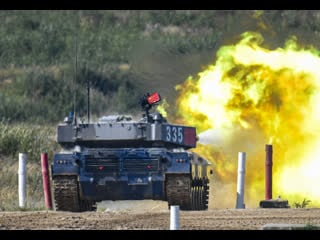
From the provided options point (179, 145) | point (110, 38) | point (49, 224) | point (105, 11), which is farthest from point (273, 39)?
point (105, 11)

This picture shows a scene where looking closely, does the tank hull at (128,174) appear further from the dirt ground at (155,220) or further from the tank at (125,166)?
the dirt ground at (155,220)

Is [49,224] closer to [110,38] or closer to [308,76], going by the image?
[308,76]

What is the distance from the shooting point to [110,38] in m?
63.3

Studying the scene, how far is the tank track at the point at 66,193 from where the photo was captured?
1163 inches

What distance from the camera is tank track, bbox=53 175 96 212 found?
29.5m

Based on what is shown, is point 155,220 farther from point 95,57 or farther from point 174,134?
point 95,57

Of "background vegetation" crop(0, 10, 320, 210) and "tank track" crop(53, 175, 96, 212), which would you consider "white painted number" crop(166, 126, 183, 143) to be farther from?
"background vegetation" crop(0, 10, 320, 210)

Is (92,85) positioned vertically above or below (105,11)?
below

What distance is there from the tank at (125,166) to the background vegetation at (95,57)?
1281mm

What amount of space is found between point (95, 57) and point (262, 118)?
2652 cm

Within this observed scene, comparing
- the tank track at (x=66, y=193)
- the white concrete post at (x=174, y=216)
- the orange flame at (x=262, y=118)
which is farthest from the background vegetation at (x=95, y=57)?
the white concrete post at (x=174, y=216)

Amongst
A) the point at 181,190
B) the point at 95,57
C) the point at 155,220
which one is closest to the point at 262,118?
the point at 181,190

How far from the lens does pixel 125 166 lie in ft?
97.0
